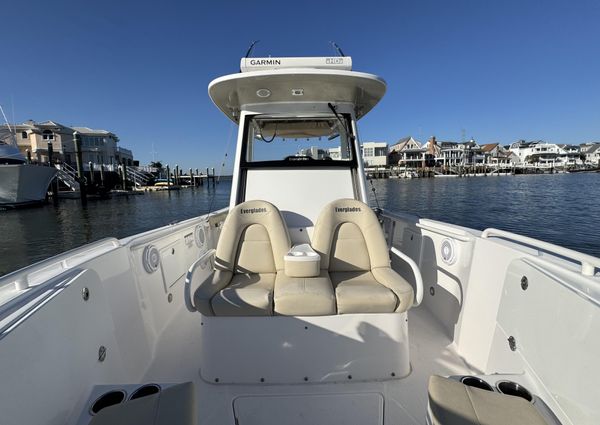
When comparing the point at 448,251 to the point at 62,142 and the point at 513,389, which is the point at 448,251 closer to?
the point at 513,389

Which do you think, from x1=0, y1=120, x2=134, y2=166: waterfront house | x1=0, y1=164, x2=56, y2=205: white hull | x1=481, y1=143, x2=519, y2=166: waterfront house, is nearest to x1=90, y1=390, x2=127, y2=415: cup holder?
x1=0, y1=164, x2=56, y2=205: white hull

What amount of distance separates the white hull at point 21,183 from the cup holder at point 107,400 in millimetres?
26795

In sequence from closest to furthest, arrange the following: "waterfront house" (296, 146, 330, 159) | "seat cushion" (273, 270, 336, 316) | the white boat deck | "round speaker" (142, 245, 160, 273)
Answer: the white boat deck < "seat cushion" (273, 270, 336, 316) < "round speaker" (142, 245, 160, 273) < "waterfront house" (296, 146, 330, 159)

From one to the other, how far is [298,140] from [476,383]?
3.32 m

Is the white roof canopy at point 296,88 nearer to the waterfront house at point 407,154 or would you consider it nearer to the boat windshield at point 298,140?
the boat windshield at point 298,140

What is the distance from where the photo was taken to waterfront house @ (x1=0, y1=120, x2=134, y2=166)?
115 ft

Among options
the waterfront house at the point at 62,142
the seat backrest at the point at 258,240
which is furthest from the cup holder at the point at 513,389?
the waterfront house at the point at 62,142

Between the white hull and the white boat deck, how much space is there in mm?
26022

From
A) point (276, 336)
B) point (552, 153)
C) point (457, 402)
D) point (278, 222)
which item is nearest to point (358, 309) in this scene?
point (276, 336)

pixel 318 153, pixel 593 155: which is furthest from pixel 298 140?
pixel 593 155

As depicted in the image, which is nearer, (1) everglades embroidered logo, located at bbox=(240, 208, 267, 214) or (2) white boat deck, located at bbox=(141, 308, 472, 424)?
(2) white boat deck, located at bbox=(141, 308, 472, 424)

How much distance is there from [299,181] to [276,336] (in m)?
1.81

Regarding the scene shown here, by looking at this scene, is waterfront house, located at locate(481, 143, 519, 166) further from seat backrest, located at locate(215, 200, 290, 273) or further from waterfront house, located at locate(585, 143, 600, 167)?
seat backrest, located at locate(215, 200, 290, 273)

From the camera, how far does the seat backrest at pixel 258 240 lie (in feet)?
8.48
